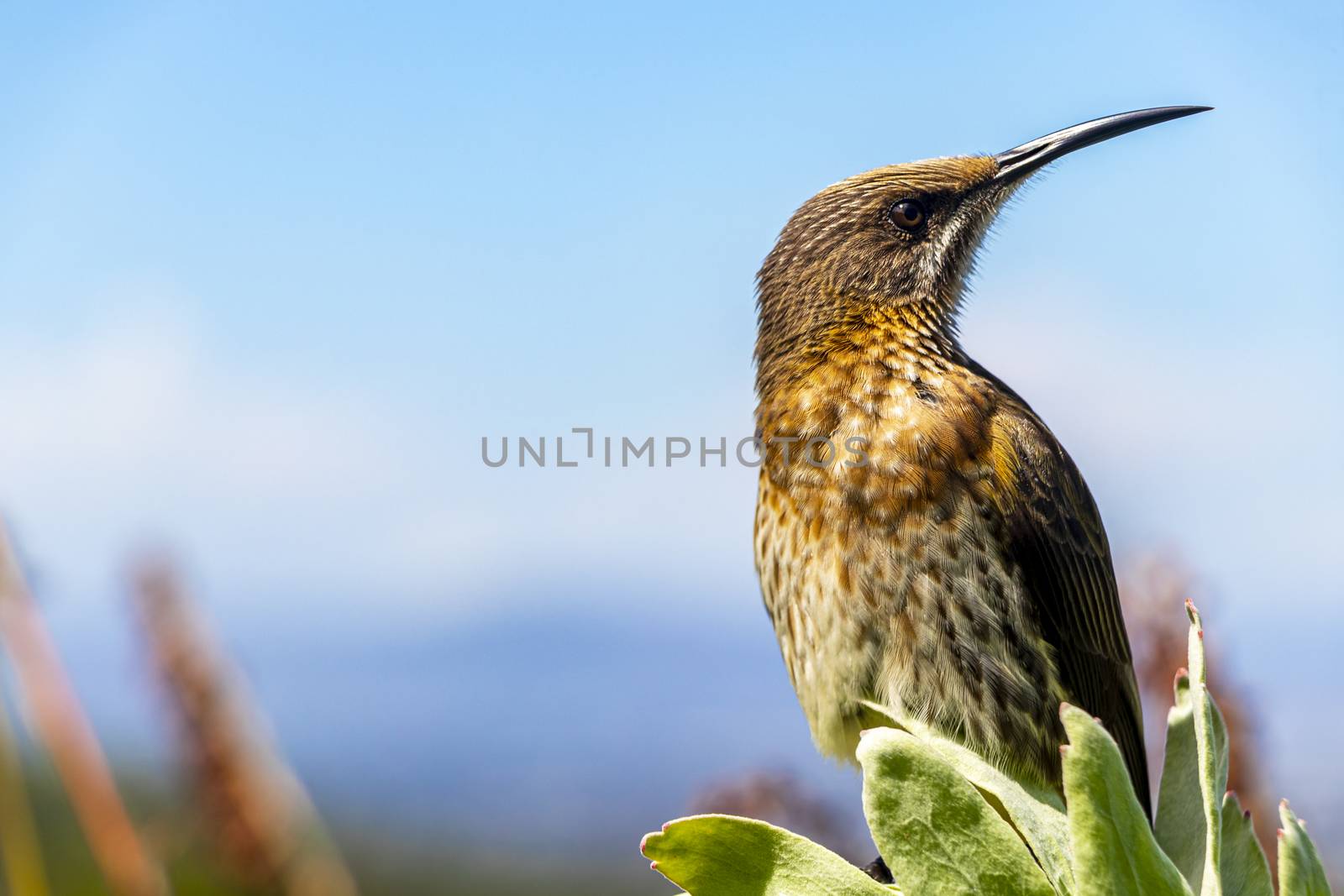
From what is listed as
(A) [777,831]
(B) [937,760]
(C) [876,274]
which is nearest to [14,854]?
(A) [777,831]

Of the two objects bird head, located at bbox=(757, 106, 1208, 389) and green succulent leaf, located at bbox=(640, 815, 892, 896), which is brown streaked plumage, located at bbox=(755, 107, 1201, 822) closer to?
bird head, located at bbox=(757, 106, 1208, 389)

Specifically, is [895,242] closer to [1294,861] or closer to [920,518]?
[920,518]

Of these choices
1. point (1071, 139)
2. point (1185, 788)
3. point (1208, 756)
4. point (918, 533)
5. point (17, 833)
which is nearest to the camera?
point (1208, 756)

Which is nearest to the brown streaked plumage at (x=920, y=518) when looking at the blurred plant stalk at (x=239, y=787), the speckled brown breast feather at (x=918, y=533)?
the speckled brown breast feather at (x=918, y=533)

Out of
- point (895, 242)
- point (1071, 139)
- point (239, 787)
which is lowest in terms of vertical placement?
point (239, 787)

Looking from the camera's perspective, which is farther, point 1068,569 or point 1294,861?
point 1068,569

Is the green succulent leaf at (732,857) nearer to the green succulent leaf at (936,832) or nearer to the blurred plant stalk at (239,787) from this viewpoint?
the green succulent leaf at (936,832)

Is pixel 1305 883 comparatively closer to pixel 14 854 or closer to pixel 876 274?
pixel 14 854

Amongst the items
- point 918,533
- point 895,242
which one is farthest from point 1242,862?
point 895,242
